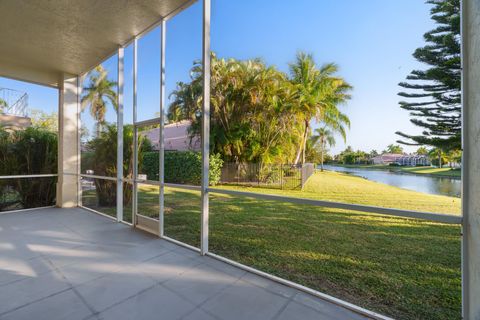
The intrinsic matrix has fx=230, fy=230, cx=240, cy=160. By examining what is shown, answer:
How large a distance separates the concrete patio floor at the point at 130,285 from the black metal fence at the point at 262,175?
7000mm

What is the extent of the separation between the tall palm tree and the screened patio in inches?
273

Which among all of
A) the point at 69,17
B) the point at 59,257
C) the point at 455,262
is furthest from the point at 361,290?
the point at 69,17

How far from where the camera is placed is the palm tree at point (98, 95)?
17.5 ft

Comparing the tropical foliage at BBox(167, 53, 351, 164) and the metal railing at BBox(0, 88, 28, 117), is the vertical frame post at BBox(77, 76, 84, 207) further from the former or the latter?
the tropical foliage at BBox(167, 53, 351, 164)

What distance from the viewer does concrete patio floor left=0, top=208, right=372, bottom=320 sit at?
68.9 inches

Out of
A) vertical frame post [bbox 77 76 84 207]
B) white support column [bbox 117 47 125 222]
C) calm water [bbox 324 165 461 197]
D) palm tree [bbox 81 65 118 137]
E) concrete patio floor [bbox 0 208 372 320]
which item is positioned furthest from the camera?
calm water [bbox 324 165 461 197]

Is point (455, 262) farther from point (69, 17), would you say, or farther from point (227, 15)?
point (227, 15)

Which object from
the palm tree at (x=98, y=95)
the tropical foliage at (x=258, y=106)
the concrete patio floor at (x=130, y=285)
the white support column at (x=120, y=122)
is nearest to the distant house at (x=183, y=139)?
the tropical foliage at (x=258, y=106)

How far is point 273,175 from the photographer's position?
1001 centimetres

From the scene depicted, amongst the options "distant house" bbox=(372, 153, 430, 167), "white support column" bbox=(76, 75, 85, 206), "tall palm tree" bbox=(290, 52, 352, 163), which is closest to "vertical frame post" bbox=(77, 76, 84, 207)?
"white support column" bbox=(76, 75, 85, 206)

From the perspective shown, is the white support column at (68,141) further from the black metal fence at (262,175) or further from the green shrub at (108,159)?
the black metal fence at (262,175)

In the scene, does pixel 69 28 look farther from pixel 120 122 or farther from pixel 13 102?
pixel 13 102

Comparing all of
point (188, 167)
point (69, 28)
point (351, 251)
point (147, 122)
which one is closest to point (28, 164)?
point (69, 28)

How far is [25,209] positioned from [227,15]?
6742 mm
